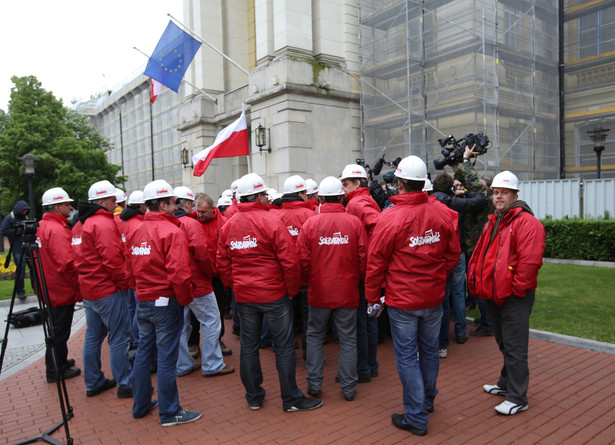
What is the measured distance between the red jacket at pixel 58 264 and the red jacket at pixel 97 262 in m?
0.45

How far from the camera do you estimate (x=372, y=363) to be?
5.17 m

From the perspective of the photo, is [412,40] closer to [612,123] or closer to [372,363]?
[612,123]

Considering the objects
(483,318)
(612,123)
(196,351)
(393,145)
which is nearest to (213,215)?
(196,351)

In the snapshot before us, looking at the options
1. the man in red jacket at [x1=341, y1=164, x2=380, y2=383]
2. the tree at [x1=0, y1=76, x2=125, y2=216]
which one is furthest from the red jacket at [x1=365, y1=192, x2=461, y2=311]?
the tree at [x1=0, y1=76, x2=125, y2=216]

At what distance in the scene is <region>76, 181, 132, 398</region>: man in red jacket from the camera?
192 inches

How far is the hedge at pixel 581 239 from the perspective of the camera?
35.5ft

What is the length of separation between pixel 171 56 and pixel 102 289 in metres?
10.6

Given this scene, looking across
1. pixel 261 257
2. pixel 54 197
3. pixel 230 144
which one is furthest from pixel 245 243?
pixel 230 144

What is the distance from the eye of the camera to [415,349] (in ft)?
12.8

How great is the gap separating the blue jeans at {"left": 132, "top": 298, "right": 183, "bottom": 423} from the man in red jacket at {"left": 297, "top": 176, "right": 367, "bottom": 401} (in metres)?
1.38

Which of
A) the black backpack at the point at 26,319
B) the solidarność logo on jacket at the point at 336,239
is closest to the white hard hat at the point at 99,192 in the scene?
the solidarność logo on jacket at the point at 336,239

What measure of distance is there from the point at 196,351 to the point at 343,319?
2.68m

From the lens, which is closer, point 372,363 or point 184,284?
point 184,284

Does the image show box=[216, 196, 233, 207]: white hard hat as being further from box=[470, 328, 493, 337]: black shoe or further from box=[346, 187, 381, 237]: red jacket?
box=[470, 328, 493, 337]: black shoe
